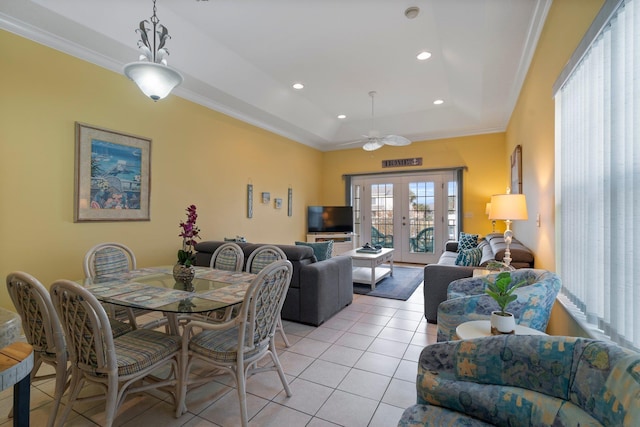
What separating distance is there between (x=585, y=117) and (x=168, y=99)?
4681 mm

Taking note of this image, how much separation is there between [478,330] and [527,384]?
2.59ft

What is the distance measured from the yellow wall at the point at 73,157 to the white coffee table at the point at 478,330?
3889mm

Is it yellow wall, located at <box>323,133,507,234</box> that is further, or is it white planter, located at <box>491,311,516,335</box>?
yellow wall, located at <box>323,133,507,234</box>

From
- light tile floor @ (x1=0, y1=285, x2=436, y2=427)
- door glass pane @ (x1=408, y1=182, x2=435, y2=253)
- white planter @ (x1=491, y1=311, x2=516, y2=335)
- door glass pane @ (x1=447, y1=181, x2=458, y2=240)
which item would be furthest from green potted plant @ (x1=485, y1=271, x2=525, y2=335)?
door glass pane @ (x1=408, y1=182, x2=435, y2=253)

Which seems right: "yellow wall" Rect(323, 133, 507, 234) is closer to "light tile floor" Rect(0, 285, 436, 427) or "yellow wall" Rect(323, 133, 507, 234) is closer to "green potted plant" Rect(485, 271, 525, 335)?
"light tile floor" Rect(0, 285, 436, 427)

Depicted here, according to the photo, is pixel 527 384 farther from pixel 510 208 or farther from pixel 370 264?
pixel 370 264

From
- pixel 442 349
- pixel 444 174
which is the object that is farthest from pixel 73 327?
pixel 444 174

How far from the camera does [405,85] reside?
514 centimetres

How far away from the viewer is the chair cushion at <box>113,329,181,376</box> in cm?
167

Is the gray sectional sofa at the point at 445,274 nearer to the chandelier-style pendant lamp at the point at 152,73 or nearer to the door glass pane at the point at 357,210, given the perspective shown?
the chandelier-style pendant lamp at the point at 152,73

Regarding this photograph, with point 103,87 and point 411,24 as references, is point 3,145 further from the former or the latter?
point 411,24

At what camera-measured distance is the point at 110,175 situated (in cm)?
363

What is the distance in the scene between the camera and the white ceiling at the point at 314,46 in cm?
298

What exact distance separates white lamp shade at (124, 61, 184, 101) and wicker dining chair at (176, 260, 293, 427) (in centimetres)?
171
